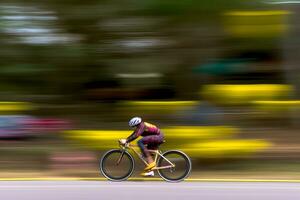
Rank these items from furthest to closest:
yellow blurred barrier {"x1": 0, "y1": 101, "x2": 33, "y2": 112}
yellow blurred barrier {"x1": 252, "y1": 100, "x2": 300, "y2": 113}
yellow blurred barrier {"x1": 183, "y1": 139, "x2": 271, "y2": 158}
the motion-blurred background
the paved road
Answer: yellow blurred barrier {"x1": 252, "y1": 100, "x2": 300, "y2": 113}
yellow blurred barrier {"x1": 0, "y1": 101, "x2": 33, "y2": 112}
the motion-blurred background
yellow blurred barrier {"x1": 183, "y1": 139, "x2": 271, "y2": 158}
the paved road

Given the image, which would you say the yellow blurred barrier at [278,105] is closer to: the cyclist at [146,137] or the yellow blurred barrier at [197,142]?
the yellow blurred barrier at [197,142]

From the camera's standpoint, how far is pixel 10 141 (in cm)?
1368

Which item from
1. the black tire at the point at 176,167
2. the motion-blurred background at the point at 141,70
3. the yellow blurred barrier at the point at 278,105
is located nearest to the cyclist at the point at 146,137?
the black tire at the point at 176,167

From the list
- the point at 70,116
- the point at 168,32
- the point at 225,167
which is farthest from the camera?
the point at 70,116

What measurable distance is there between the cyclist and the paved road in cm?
39

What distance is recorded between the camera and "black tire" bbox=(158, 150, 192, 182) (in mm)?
9461

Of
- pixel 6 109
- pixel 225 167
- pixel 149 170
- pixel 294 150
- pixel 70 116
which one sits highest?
pixel 70 116

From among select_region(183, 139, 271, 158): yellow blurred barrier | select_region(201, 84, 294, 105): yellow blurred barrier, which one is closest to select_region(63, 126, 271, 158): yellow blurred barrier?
select_region(183, 139, 271, 158): yellow blurred barrier

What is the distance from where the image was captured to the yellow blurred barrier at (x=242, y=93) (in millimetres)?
15250

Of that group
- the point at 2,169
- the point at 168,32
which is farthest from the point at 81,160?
the point at 168,32

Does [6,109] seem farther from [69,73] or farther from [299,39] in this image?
[299,39]

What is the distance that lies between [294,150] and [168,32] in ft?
13.0

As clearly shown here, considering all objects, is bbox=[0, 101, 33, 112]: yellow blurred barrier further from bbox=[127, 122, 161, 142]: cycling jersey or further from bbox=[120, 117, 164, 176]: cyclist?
bbox=[127, 122, 161, 142]: cycling jersey

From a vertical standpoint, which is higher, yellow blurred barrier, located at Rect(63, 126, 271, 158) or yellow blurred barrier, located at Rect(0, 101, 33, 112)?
yellow blurred barrier, located at Rect(0, 101, 33, 112)
